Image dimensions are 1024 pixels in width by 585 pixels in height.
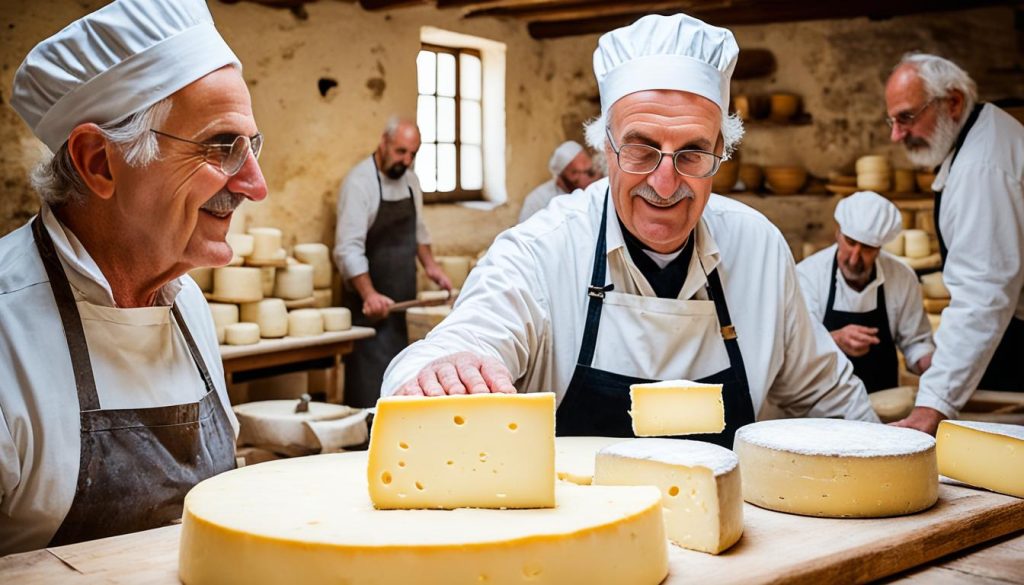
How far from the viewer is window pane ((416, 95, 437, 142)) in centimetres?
862

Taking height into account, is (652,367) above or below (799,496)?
above

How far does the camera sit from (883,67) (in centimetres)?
893

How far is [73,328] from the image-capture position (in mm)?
2010

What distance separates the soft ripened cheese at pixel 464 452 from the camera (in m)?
1.59

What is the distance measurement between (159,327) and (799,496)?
54.6 inches

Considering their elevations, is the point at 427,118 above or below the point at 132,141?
above

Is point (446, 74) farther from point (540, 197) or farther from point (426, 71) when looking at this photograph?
point (540, 197)

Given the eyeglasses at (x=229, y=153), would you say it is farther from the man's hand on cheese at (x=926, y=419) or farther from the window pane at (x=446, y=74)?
the window pane at (x=446, y=74)

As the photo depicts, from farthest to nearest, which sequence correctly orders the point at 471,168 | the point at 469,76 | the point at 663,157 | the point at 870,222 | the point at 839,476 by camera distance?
the point at 471,168
the point at 469,76
the point at 870,222
the point at 663,157
the point at 839,476

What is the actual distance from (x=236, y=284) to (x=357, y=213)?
1.48 metres

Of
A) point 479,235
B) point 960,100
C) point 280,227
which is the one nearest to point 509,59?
point 479,235

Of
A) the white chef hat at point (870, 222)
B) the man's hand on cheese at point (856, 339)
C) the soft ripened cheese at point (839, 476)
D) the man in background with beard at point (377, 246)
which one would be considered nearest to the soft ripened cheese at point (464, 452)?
the soft ripened cheese at point (839, 476)

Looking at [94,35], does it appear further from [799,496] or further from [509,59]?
[509,59]

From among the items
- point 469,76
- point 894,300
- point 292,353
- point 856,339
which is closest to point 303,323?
point 292,353
